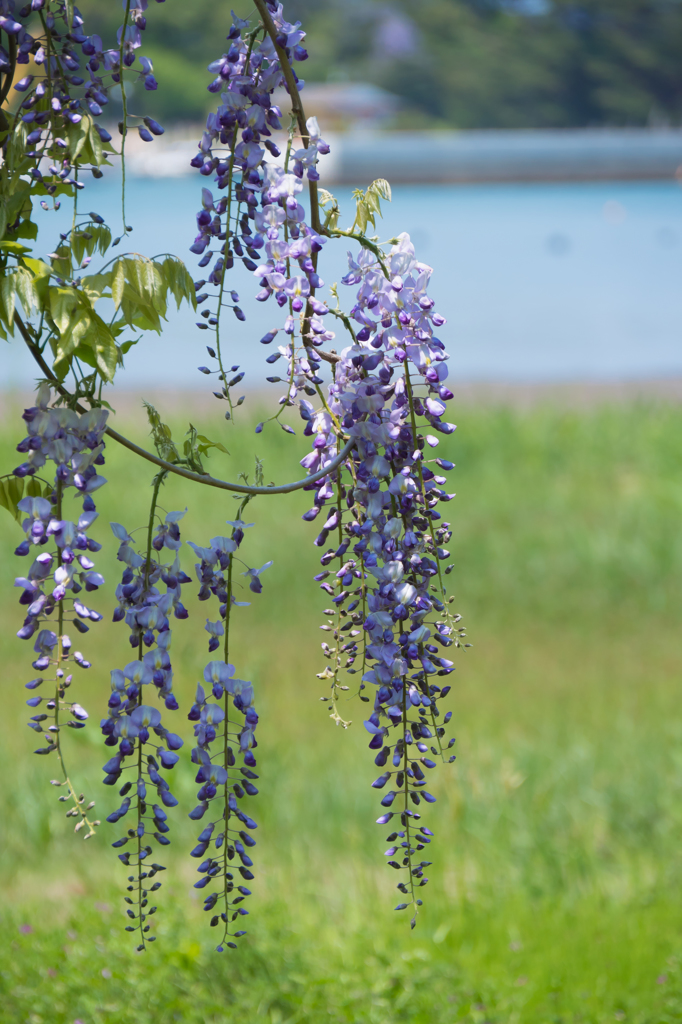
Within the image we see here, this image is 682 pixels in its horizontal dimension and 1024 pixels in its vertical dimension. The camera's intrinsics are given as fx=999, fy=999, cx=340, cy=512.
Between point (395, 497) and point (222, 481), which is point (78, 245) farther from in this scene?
point (395, 497)

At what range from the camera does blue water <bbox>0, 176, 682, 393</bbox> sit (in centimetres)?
1852

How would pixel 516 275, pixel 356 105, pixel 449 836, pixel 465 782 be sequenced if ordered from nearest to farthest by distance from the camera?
pixel 449 836
pixel 465 782
pixel 516 275
pixel 356 105

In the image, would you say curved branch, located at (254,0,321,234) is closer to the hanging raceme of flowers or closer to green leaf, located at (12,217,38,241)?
the hanging raceme of flowers

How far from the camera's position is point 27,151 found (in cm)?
106

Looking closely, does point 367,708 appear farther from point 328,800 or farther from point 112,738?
point 112,738

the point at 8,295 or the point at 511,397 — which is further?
the point at 511,397

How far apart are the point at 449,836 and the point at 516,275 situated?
92.0 feet

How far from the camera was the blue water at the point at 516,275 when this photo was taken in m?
18.5

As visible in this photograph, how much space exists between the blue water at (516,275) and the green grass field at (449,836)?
8507 millimetres

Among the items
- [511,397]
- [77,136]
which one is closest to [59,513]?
[77,136]

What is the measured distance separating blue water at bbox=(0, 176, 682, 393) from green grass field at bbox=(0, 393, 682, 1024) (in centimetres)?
851

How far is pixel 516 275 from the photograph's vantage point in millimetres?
29375

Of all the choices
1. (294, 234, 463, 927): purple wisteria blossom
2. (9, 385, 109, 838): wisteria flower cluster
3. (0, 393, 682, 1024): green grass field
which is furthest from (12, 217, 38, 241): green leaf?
(0, 393, 682, 1024): green grass field

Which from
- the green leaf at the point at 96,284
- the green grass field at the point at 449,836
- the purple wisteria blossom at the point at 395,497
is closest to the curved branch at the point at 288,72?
the purple wisteria blossom at the point at 395,497
